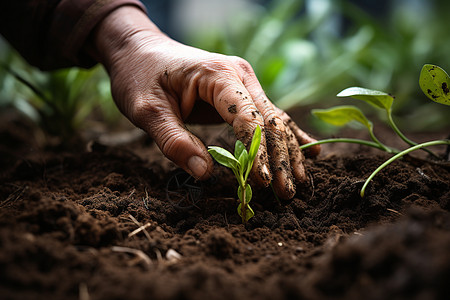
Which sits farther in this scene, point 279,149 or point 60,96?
point 60,96

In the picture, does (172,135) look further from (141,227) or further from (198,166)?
(141,227)

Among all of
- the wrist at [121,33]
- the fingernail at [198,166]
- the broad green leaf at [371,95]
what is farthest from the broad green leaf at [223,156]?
the wrist at [121,33]

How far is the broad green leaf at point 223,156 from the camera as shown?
825 mm

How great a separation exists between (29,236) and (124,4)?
101 cm

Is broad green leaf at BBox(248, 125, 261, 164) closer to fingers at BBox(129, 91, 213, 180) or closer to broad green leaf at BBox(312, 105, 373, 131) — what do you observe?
fingers at BBox(129, 91, 213, 180)

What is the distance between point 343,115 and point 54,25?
1.19 metres

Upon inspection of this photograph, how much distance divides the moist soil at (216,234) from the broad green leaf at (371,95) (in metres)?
0.21

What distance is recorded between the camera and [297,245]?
80 centimetres

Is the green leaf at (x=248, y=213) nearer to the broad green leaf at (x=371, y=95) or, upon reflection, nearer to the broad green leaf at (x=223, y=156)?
the broad green leaf at (x=223, y=156)

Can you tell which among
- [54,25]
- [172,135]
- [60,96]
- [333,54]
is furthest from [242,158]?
[333,54]

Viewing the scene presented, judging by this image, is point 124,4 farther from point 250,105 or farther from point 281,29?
point 281,29

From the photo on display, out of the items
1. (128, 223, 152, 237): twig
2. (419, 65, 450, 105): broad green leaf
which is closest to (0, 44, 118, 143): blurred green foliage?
(128, 223, 152, 237): twig

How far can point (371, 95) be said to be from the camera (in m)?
0.96

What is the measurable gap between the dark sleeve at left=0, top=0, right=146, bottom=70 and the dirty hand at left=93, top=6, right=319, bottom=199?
104mm
